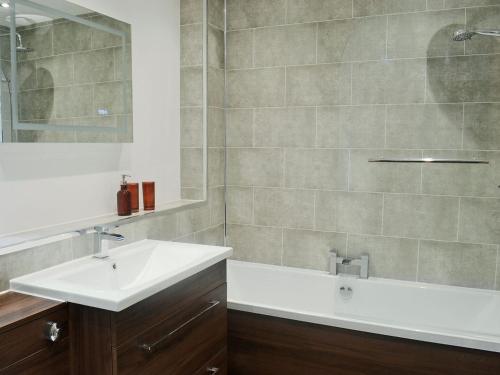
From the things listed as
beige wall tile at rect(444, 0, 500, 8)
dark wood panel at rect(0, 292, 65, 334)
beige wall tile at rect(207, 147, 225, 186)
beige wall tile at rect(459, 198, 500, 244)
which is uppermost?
beige wall tile at rect(444, 0, 500, 8)

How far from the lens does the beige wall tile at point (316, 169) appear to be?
2.95m

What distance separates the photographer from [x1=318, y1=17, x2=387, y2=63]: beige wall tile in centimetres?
277

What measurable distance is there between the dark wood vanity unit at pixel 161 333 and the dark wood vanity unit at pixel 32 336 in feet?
0.14

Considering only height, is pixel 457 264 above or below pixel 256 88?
below

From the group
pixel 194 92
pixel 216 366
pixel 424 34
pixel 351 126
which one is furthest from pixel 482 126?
pixel 216 366

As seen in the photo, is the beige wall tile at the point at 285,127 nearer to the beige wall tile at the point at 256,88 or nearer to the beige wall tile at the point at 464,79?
the beige wall tile at the point at 256,88

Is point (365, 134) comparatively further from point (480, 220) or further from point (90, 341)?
point (90, 341)

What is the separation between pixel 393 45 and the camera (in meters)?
2.73

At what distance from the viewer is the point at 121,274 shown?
6.69ft

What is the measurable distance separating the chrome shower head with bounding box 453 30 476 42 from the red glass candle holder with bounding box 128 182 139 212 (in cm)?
195

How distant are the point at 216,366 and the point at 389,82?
1886 mm

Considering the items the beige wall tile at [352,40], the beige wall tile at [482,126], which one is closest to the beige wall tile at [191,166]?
the beige wall tile at [352,40]

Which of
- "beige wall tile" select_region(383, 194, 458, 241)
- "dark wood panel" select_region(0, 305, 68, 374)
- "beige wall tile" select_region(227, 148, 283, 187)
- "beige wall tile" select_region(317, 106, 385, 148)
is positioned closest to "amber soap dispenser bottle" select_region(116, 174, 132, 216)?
"dark wood panel" select_region(0, 305, 68, 374)

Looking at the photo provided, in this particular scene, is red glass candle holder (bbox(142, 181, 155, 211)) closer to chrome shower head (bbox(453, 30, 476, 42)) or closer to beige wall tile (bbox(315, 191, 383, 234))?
beige wall tile (bbox(315, 191, 383, 234))
